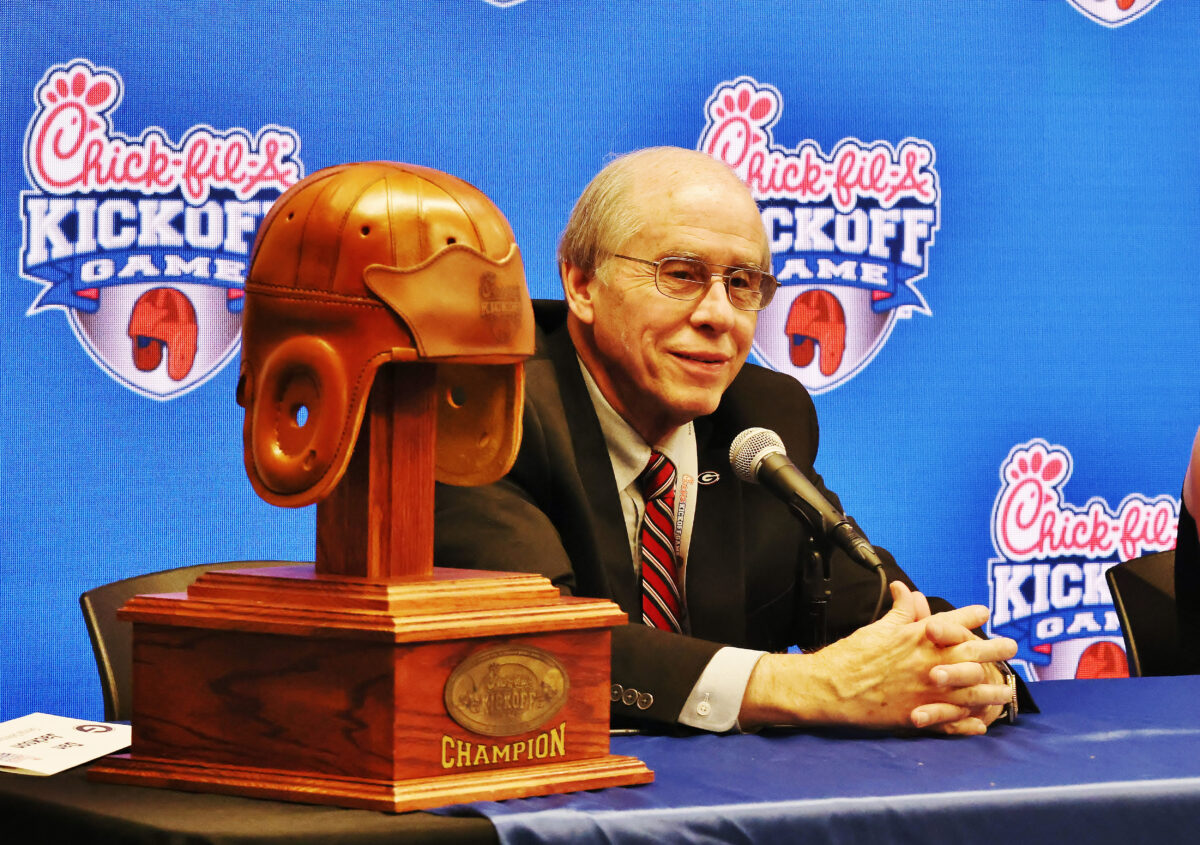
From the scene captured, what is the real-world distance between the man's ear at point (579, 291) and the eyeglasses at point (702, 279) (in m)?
0.12

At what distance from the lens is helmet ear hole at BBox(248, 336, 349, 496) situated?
4.10 feet

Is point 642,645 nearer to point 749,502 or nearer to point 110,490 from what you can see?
point 749,502

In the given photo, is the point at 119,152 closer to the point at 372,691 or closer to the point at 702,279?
the point at 702,279

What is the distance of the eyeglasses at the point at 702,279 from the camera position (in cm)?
196

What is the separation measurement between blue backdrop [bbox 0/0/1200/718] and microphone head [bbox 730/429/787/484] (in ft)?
5.34

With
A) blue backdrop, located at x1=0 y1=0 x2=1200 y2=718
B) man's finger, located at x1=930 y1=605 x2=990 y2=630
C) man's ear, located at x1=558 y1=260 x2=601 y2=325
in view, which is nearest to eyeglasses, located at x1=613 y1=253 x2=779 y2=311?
man's ear, located at x1=558 y1=260 x2=601 y2=325

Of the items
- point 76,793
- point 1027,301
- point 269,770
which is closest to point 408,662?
point 269,770

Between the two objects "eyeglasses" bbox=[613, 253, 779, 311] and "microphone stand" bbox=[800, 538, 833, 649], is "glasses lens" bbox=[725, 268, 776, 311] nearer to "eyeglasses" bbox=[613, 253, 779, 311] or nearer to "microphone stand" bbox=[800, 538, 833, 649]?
"eyeglasses" bbox=[613, 253, 779, 311]

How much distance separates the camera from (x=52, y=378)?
→ 3041mm

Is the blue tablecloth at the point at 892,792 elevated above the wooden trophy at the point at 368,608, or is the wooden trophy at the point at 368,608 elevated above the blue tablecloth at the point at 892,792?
the wooden trophy at the point at 368,608

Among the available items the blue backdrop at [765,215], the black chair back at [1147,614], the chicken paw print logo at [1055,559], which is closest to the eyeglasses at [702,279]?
the black chair back at [1147,614]

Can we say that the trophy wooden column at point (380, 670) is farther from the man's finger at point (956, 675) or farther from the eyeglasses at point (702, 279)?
the eyeglasses at point (702, 279)

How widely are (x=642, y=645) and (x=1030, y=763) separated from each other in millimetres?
433

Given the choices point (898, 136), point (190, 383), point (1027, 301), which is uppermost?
point (898, 136)
